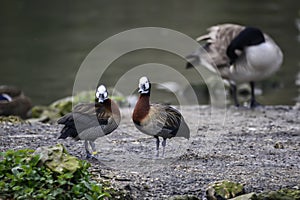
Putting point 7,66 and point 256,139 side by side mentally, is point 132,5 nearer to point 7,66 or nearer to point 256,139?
point 7,66

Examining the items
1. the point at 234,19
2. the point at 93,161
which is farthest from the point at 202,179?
the point at 234,19

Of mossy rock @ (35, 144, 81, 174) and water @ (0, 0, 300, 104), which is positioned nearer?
mossy rock @ (35, 144, 81, 174)

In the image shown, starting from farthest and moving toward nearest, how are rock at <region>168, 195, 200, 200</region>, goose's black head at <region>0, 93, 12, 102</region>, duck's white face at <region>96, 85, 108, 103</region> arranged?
goose's black head at <region>0, 93, 12, 102</region>
duck's white face at <region>96, 85, 108, 103</region>
rock at <region>168, 195, 200, 200</region>

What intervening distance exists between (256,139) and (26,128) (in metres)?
2.98

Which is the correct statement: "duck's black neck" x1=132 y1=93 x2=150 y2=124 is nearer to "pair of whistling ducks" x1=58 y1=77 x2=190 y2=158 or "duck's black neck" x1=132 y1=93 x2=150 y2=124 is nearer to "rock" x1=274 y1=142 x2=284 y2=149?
"pair of whistling ducks" x1=58 y1=77 x2=190 y2=158

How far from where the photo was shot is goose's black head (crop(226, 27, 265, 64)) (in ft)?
36.4

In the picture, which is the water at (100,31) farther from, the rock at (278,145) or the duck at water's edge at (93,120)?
the duck at water's edge at (93,120)

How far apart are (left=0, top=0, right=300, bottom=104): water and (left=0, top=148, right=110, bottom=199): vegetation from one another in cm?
821

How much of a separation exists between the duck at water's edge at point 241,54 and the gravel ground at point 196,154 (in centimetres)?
130

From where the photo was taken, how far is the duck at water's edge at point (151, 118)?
6727 millimetres

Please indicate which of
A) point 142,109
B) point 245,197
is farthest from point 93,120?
point 245,197

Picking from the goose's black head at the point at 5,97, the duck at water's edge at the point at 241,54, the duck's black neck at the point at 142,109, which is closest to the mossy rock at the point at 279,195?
the duck's black neck at the point at 142,109

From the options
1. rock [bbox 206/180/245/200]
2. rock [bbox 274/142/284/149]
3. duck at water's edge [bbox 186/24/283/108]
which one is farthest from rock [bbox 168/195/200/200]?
duck at water's edge [bbox 186/24/283/108]

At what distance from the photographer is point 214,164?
688cm
